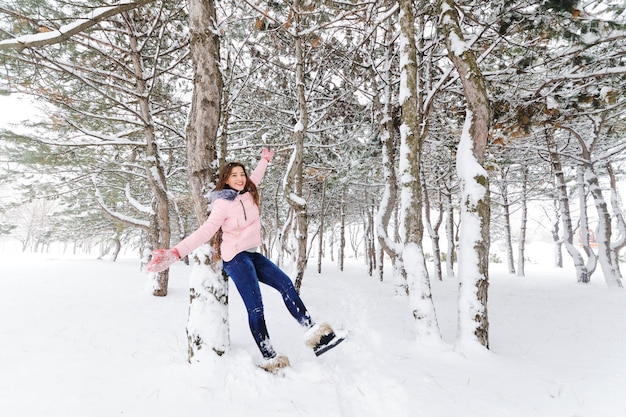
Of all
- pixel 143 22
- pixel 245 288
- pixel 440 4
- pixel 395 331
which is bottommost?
pixel 395 331

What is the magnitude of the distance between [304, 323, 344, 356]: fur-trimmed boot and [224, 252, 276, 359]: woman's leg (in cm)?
38

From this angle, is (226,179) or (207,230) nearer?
(207,230)

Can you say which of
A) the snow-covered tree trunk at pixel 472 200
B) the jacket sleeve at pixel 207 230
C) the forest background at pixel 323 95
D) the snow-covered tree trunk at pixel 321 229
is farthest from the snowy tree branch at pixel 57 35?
the snow-covered tree trunk at pixel 321 229

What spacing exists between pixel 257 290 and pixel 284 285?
0.89ft

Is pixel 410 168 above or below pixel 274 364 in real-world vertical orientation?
above

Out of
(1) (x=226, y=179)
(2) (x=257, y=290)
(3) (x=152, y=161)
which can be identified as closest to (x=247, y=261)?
(2) (x=257, y=290)

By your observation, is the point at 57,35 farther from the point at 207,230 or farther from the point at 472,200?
the point at 472,200

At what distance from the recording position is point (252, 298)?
2.72 metres

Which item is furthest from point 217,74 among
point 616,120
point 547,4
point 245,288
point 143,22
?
point 616,120

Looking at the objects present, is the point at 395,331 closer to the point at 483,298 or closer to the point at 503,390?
the point at 483,298

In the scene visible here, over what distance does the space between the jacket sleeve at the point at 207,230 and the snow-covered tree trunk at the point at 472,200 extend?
277 centimetres

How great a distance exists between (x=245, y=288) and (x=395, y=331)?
2680 millimetres

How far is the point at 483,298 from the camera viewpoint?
3344mm

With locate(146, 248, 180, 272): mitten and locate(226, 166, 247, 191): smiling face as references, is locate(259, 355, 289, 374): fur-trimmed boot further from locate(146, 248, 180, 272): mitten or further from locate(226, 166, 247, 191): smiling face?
locate(226, 166, 247, 191): smiling face
